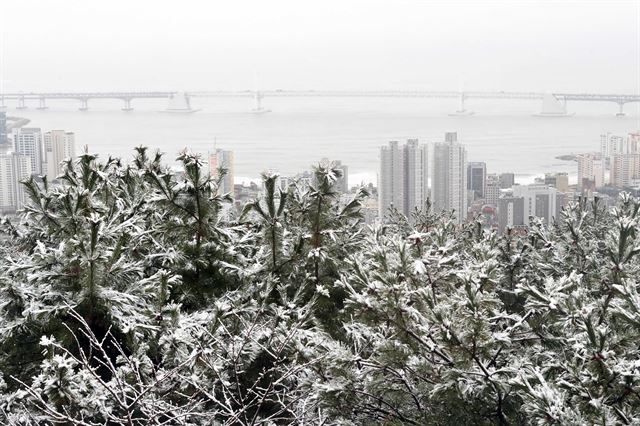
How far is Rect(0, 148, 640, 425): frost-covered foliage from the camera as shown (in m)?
1.83

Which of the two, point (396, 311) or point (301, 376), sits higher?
point (396, 311)

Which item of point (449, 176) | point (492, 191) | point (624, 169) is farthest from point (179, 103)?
point (492, 191)

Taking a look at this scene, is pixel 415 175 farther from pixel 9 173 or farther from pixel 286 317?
pixel 286 317

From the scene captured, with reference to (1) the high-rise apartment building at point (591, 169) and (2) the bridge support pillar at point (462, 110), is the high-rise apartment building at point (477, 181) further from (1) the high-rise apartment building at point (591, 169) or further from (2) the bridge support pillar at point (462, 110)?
(2) the bridge support pillar at point (462, 110)

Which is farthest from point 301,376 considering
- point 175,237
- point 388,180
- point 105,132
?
point 105,132

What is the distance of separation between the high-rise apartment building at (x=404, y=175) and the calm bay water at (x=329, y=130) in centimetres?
482

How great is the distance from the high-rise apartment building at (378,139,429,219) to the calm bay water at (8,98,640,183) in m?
4.82

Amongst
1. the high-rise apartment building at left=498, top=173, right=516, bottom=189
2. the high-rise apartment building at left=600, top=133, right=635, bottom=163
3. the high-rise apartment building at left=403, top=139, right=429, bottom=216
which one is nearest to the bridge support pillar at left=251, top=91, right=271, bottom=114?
the high-rise apartment building at left=600, top=133, right=635, bottom=163

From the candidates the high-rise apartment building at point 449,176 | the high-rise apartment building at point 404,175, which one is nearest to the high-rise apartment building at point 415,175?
the high-rise apartment building at point 404,175

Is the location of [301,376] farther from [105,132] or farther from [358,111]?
[358,111]

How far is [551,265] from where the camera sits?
3.79m

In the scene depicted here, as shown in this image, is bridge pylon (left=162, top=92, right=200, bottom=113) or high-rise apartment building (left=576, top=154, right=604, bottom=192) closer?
high-rise apartment building (left=576, top=154, right=604, bottom=192)

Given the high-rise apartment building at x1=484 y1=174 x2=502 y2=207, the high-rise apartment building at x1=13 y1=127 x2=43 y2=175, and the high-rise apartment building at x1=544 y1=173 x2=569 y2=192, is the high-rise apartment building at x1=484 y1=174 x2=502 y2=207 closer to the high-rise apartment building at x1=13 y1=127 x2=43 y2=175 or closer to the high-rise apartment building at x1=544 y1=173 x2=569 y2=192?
the high-rise apartment building at x1=544 y1=173 x2=569 y2=192

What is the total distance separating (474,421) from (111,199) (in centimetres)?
249
